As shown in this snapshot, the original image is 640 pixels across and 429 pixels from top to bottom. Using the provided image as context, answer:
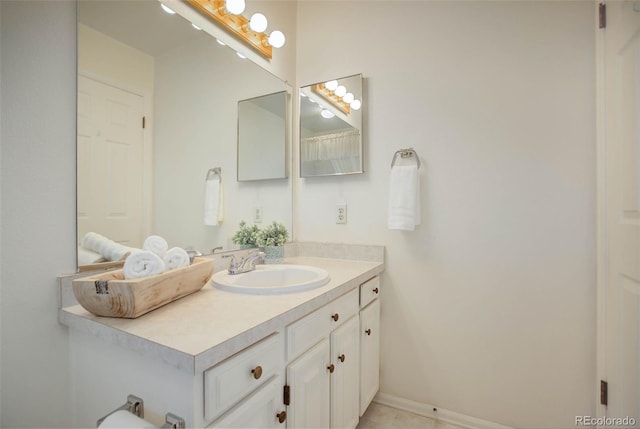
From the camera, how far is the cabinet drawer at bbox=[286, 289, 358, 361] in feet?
3.13

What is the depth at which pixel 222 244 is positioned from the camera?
1.46 m

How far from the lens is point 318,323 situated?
42.7 inches

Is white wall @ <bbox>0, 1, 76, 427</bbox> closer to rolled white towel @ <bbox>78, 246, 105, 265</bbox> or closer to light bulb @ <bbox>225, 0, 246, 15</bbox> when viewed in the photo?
rolled white towel @ <bbox>78, 246, 105, 265</bbox>

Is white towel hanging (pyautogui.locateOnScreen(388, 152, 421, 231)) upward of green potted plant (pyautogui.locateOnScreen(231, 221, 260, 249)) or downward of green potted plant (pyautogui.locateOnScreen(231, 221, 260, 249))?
upward

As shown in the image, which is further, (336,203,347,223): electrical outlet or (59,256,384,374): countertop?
(336,203,347,223): electrical outlet

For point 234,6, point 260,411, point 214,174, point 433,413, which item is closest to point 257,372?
point 260,411

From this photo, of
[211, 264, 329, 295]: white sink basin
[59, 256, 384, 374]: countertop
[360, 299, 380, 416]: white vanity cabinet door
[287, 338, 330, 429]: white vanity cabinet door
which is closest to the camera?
[59, 256, 384, 374]: countertop

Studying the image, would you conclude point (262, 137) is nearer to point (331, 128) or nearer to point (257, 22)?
point (331, 128)

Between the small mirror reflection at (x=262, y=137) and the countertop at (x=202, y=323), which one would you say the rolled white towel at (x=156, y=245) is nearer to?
the countertop at (x=202, y=323)

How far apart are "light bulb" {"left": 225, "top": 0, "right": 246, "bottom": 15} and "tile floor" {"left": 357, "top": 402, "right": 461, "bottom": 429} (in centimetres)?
213

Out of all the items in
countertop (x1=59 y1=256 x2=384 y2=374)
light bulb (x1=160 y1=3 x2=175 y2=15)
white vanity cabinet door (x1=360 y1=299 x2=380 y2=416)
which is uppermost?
light bulb (x1=160 y1=3 x2=175 y2=15)

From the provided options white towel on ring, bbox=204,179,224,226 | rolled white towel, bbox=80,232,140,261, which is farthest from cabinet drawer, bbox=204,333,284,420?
white towel on ring, bbox=204,179,224,226

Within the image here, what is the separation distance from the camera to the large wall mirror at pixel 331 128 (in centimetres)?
173

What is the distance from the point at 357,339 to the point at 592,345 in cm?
102
